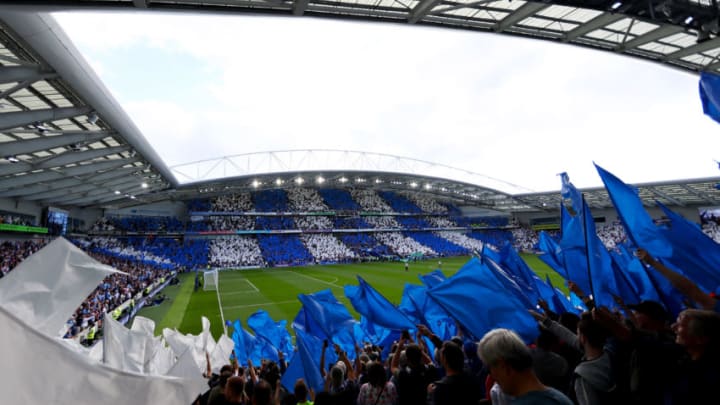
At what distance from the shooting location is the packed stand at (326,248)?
1833 inches

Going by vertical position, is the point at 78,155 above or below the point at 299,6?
below

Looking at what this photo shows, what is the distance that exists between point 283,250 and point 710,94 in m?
46.8

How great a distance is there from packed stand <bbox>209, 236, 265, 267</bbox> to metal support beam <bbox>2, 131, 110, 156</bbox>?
2902 cm

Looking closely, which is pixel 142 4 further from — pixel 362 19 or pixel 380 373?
pixel 380 373

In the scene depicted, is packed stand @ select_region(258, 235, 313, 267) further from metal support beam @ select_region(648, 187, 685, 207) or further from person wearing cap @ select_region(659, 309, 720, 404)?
person wearing cap @ select_region(659, 309, 720, 404)

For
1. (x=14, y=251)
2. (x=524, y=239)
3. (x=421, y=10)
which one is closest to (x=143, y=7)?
(x=421, y=10)

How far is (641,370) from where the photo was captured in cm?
212

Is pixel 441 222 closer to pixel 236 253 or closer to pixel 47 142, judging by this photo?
pixel 236 253

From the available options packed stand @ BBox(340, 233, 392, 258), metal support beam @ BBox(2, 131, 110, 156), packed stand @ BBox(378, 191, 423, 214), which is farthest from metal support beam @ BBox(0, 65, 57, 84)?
packed stand @ BBox(378, 191, 423, 214)

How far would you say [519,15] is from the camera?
9383mm

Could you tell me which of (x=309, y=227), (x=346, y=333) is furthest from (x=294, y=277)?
(x=346, y=333)

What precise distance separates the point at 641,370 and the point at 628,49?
42.5 ft

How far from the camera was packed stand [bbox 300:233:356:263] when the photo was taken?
46553 mm

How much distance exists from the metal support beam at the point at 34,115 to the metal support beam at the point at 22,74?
10.1 feet
